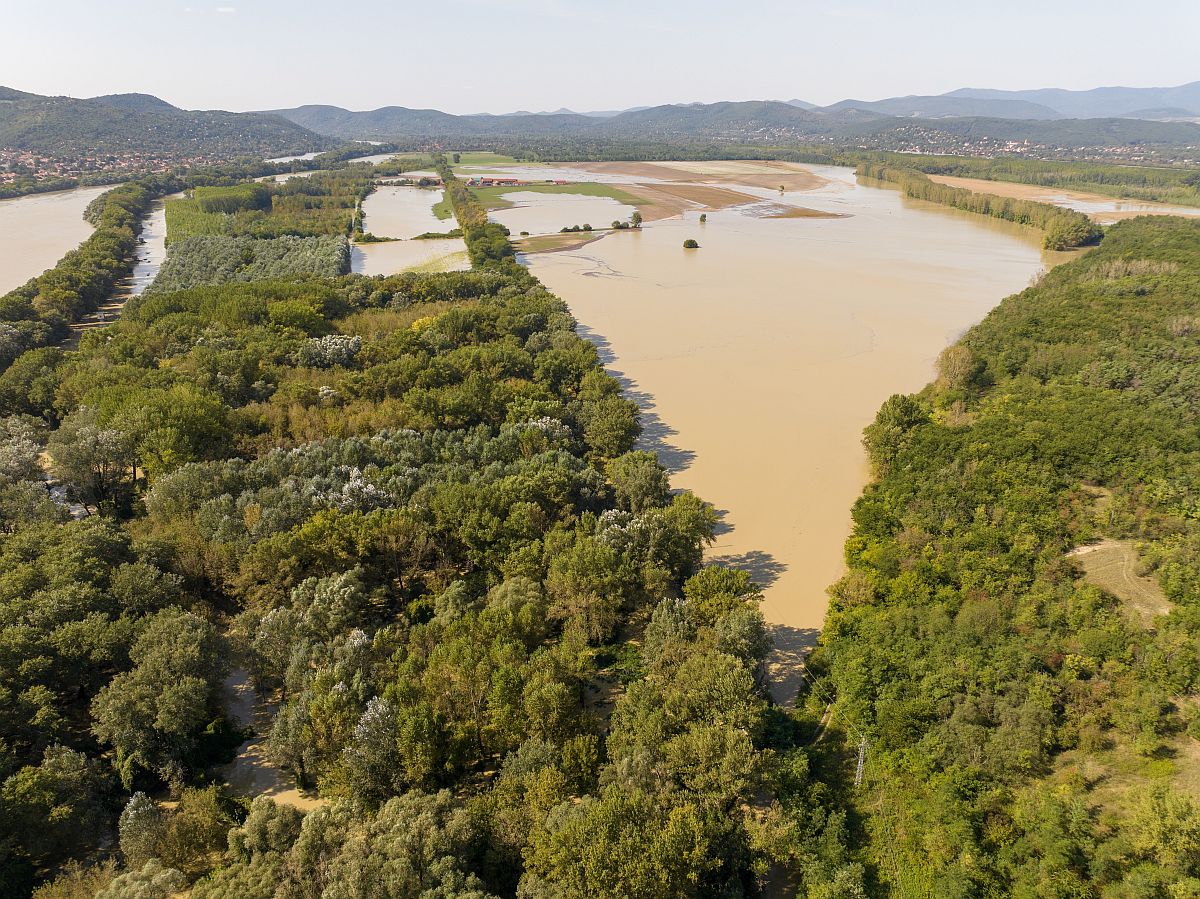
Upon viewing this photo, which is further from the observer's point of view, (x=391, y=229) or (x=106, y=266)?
(x=391, y=229)

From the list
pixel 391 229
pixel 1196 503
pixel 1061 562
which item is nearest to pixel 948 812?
pixel 1061 562

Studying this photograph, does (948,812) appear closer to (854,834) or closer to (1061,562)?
(854,834)

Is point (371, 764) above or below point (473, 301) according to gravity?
below

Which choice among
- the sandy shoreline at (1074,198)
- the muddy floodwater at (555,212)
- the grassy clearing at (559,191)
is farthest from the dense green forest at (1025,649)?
the grassy clearing at (559,191)

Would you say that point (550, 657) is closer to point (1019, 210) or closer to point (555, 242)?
point (555, 242)

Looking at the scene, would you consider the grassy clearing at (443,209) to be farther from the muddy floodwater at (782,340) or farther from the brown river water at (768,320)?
the muddy floodwater at (782,340)

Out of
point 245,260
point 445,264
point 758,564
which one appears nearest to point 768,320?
point 758,564
